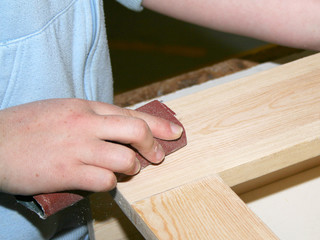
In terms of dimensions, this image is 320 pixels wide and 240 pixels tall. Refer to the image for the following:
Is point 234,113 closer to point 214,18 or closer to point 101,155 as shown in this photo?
point 101,155

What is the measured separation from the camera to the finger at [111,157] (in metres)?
0.50

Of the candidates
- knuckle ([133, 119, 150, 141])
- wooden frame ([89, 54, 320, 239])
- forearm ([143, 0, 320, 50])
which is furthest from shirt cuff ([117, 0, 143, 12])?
knuckle ([133, 119, 150, 141])

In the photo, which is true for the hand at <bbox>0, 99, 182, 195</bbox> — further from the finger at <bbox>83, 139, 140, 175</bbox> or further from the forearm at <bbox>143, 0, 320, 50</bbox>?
the forearm at <bbox>143, 0, 320, 50</bbox>

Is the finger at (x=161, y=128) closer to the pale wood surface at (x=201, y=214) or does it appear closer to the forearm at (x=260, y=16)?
the pale wood surface at (x=201, y=214)

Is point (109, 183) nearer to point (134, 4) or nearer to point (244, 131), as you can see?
point (244, 131)

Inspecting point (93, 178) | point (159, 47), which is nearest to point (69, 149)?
point (93, 178)

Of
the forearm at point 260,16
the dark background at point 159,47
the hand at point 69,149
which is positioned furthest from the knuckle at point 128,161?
the dark background at point 159,47

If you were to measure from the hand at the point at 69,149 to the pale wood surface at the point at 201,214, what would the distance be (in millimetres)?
69

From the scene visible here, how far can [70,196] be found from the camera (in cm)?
53

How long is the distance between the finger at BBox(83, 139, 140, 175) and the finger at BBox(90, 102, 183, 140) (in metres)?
0.06

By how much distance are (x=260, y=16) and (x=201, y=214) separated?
1.81 feet

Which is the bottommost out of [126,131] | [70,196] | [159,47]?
[159,47]

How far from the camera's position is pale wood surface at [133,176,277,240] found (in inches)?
18.2

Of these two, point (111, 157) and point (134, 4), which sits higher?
point (134, 4)
